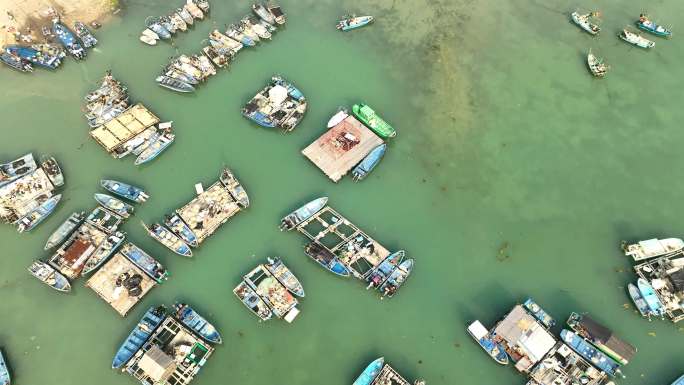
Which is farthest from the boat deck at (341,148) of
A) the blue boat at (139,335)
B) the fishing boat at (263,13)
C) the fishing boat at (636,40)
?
the fishing boat at (636,40)

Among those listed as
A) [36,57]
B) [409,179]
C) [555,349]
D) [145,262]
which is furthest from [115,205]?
[555,349]

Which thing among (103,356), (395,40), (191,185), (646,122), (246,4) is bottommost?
(103,356)

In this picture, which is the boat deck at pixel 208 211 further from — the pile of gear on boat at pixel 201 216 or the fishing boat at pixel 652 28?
the fishing boat at pixel 652 28

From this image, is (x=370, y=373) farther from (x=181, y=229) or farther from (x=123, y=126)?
(x=123, y=126)

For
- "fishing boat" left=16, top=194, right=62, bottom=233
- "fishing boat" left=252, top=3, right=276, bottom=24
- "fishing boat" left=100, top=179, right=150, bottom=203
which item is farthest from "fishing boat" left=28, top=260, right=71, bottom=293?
"fishing boat" left=252, top=3, right=276, bottom=24

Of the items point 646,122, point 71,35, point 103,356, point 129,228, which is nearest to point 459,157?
point 646,122

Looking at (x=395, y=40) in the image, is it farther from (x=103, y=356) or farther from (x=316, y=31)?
(x=103, y=356)

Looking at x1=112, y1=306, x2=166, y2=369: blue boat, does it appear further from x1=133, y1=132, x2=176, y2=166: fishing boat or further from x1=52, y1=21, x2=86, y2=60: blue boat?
x1=52, y1=21, x2=86, y2=60: blue boat
